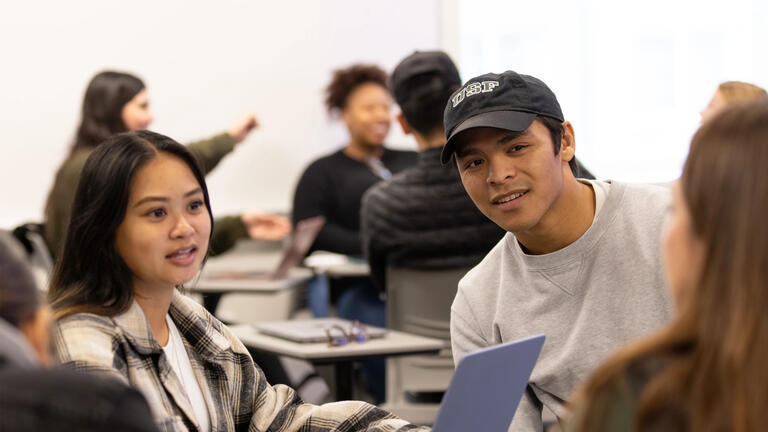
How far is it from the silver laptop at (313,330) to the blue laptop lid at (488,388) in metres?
1.23

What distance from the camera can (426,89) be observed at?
10.8ft

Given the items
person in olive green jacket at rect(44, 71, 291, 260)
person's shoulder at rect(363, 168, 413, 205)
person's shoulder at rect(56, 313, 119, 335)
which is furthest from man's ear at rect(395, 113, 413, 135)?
person's shoulder at rect(56, 313, 119, 335)

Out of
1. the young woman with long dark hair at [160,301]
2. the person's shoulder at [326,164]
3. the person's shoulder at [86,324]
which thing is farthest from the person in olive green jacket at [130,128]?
the person's shoulder at [86,324]

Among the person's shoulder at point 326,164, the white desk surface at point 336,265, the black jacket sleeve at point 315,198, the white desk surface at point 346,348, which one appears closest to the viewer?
the white desk surface at point 346,348

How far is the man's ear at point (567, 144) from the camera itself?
6.93 ft

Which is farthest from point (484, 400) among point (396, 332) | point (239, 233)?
point (239, 233)

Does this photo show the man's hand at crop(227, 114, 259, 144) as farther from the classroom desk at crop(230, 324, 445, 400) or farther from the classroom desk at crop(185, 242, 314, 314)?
the classroom desk at crop(230, 324, 445, 400)

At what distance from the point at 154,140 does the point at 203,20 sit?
3.48m

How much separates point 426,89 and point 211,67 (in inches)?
91.7

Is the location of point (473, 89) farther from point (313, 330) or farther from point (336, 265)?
point (336, 265)

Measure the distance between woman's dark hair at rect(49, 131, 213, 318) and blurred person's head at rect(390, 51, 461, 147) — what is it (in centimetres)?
152

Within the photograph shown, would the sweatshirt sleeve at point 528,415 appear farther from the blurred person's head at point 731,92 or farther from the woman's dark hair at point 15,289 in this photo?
the blurred person's head at point 731,92

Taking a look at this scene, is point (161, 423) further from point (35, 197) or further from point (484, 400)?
point (35, 197)

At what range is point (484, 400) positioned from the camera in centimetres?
158
